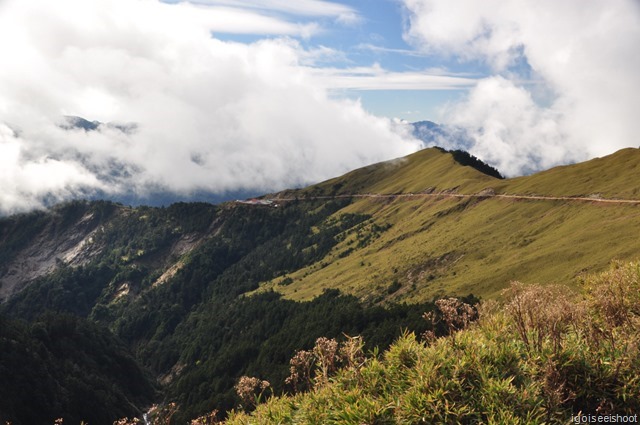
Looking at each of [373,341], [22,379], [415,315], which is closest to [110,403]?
[22,379]

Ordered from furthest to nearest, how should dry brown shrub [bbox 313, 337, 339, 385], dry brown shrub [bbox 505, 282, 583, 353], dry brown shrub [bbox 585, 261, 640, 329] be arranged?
dry brown shrub [bbox 585, 261, 640, 329], dry brown shrub [bbox 313, 337, 339, 385], dry brown shrub [bbox 505, 282, 583, 353]

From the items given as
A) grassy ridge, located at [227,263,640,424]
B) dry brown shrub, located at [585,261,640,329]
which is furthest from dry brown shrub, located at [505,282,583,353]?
dry brown shrub, located at [585,261,640,329]

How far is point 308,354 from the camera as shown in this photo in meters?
28.6

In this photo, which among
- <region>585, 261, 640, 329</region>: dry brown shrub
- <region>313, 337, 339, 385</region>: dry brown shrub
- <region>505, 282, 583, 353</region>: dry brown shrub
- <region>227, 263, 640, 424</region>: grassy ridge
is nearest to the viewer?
<region>227, 263, 640, 424</region>: grassy ridge

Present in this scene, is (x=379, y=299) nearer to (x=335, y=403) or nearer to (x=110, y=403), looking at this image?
(x=110, y=403)

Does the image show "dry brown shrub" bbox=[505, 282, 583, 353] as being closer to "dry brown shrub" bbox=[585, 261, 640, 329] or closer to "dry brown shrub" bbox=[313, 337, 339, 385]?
"dry brown shrub" bbox=[585, 261, 640, 329]

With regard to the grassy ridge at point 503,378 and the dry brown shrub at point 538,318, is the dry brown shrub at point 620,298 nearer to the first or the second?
the grassy ridge at point 503,378

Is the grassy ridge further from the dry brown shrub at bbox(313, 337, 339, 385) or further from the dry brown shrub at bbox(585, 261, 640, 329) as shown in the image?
the dry brown shrub at bbox(313, 337, 339, 385)

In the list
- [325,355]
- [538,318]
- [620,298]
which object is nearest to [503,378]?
[538,318]

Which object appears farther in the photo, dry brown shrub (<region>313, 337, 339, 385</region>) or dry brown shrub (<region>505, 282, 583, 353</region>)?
dry brown shrub (<region>313, 337, 339, 385</region>)

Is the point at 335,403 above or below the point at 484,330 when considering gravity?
below

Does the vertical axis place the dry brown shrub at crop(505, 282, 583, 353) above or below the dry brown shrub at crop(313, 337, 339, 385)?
above

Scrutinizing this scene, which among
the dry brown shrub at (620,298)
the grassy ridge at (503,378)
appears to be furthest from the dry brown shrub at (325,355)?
the dry brown shrub at (620,298)

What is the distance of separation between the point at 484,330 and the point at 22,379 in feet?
647
